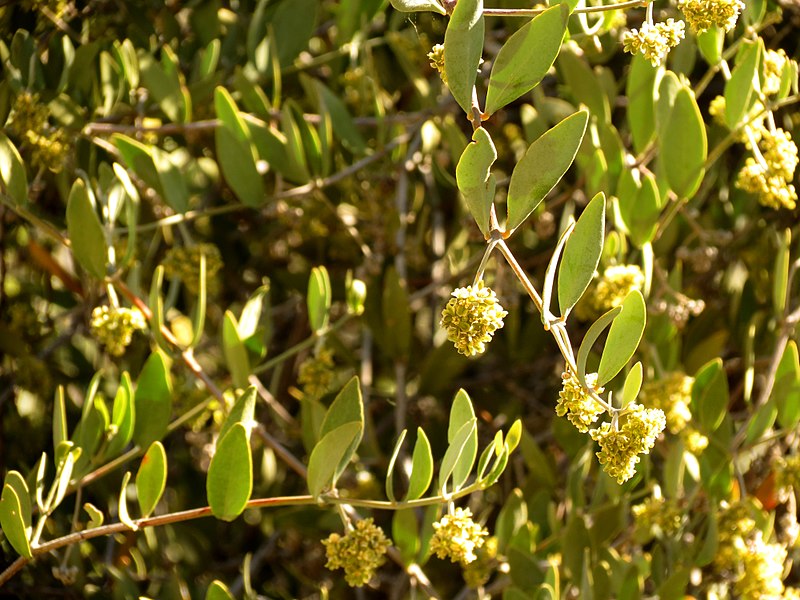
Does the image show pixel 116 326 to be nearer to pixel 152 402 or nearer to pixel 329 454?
pixel 152 402

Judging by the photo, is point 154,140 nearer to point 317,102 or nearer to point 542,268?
point 317,102

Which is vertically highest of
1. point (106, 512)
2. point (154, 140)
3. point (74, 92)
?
point (74, 92)

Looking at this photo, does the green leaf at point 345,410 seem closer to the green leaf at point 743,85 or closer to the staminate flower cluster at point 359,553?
the staminate flower cluster at point 359,553

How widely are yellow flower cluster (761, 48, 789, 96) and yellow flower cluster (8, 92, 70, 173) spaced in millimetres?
919

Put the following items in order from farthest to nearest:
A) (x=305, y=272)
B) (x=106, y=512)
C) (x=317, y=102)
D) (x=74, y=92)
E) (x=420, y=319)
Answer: (x=420, y=319) → (x=305, y=272) → (x=106, y=512) → (x=317, y=102) → (x=74, y=92)

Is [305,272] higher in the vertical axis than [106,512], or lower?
higher

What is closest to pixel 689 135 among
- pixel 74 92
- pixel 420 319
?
pixel 74 92

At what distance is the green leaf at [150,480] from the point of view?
1.08 m

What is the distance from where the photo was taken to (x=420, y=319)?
2164 mm

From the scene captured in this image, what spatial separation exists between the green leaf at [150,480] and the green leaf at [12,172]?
0.39 metres

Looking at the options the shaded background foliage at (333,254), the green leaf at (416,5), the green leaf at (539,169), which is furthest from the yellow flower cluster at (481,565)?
the green leaf at (416,5)

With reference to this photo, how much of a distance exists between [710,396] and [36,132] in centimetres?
96

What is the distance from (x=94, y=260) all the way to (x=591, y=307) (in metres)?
0.66

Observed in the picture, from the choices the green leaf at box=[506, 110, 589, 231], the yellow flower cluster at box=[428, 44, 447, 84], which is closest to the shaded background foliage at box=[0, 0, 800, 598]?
the yellow flower cluster at box=[428, 44, 447, 84]
